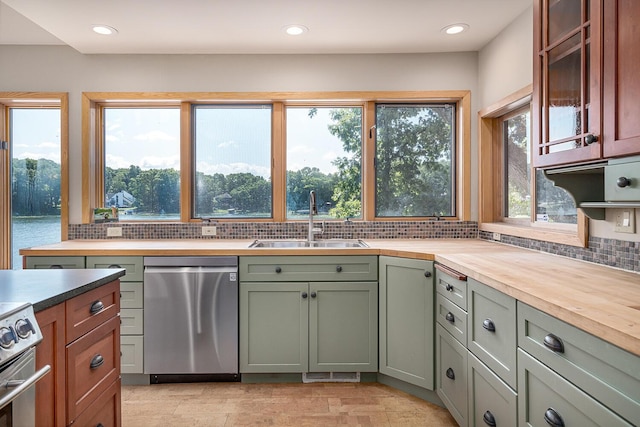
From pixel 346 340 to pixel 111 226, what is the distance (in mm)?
2102

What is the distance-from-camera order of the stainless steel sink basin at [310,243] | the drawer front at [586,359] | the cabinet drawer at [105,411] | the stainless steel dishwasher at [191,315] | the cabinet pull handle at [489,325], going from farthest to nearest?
the stainless steel sink basin at [310,243] → the stainless steel dishwasher at [191,315] → the cabinet pull handle at [489,325] → the cabinet drawer at [105,411] → the drawer front at [586,359]

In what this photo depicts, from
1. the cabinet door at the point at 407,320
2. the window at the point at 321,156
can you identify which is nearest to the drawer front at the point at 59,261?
the window at the point at 321,156

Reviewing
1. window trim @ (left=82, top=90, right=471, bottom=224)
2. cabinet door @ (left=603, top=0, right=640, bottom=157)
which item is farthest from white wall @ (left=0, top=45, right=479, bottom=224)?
cabinet door @ (left=603, top=0, right=640, bottom=157)

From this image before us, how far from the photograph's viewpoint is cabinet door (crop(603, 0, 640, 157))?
3.87 feet

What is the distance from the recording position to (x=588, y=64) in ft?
4.54

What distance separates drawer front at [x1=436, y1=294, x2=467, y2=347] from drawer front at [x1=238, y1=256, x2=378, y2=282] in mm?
464

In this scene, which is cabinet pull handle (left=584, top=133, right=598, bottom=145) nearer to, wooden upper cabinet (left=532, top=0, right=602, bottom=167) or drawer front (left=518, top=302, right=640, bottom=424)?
wooden upper cabinet (left=532, top=0, right=602, bottom=167)

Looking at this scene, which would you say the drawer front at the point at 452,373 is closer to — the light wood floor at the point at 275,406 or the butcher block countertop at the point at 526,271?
→ the light wood floor at the point at 275,406

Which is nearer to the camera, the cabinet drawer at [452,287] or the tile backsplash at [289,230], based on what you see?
the cabinet drawer at [452,287]

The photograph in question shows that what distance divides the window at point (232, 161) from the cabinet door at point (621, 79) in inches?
91.8

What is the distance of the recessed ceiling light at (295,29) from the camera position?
2561 millimetres

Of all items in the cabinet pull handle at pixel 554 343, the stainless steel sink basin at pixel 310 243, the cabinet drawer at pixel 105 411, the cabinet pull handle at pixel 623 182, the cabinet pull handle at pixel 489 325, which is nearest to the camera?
the cabinet pull handle at pixel 554 343

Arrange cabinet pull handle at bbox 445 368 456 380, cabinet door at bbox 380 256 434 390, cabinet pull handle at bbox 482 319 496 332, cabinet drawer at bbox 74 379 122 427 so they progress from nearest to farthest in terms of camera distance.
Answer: cabinet drawer at bbox 74 379 122 427, cabinet pull handle at bbox 482 319 496 332, cabinet pull handle at bbox 445 368 456 380, cabinet door at bbox 380 256 434 390

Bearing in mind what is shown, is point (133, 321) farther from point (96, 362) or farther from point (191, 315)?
point (96, 362)
